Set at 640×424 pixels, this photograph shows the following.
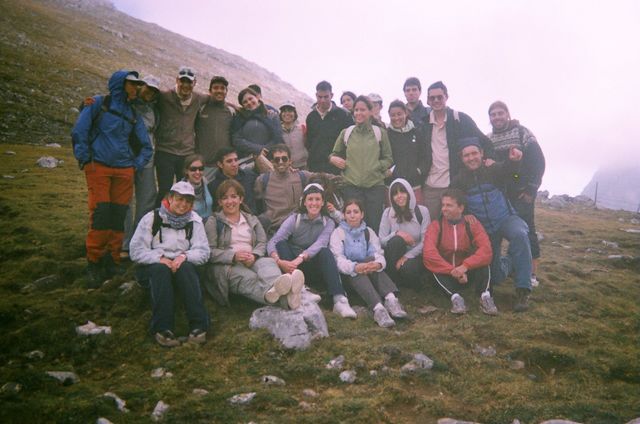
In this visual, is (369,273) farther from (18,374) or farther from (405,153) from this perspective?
(18,374)

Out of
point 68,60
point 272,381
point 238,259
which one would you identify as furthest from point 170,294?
point 68,60

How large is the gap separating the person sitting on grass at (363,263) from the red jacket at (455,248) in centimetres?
116

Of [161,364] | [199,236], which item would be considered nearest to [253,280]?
[199,236]

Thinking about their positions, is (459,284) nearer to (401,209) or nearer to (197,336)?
(401,209)

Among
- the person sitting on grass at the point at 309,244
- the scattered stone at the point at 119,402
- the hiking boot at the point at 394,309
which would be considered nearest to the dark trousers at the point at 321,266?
the person sitting on grass at the point at 309,244

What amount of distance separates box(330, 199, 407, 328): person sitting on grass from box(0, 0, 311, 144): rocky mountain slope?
31.0 metres

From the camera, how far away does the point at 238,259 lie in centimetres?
793

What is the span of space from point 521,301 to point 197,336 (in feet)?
23.0

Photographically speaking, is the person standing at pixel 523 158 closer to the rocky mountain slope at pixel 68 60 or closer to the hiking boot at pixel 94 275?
the hiking boot at pixel 94 275

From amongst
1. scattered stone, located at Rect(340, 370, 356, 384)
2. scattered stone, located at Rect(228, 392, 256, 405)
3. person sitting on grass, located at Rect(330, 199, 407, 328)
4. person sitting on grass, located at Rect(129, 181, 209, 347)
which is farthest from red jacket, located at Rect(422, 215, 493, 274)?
scattered stone, located at Rect(228, 392, 256, 405)

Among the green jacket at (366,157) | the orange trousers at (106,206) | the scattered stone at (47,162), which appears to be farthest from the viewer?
the scattered stone at (47,162)

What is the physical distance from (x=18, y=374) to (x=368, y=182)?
777 cm

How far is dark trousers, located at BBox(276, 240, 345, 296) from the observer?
27.7 feet

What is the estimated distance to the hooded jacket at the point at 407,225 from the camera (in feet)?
31.2
